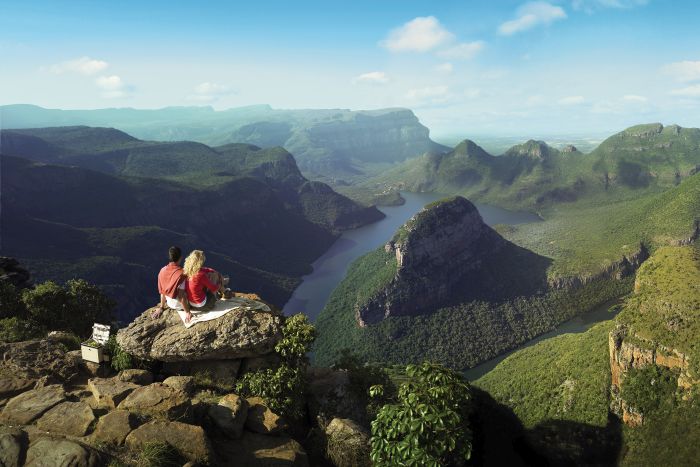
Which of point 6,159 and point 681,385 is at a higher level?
point 6,159

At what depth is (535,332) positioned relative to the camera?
110062 mm

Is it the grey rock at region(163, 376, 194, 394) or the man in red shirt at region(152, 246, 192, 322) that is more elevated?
the man in red shirt at region(152, 246, 192, 322)

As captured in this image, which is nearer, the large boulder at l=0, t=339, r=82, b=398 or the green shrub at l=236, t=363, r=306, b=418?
the large boulder at l=0, t=339, r=82, b=398

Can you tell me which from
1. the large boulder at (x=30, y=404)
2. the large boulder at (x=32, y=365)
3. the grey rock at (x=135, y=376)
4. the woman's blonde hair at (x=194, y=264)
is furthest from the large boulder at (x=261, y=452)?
the large boulder at (x=32, y=365)

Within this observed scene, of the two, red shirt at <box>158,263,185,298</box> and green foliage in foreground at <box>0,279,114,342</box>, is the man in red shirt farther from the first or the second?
green foliage in foreground at <box>0,279,114,342</box>

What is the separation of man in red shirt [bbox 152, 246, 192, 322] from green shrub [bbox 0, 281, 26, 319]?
89.2ft

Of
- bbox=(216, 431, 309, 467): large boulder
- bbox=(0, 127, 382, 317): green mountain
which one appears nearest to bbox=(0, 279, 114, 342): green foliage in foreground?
bbox=(216, 431, 309, 467): large boulder

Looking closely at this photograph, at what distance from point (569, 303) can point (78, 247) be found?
142 meters

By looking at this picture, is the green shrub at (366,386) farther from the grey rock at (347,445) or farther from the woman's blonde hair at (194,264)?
the woman's blonde hair at (194,264)

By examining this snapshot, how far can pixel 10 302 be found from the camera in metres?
35.8

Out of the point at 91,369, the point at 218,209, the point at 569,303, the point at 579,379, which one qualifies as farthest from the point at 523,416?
the point at 218,209

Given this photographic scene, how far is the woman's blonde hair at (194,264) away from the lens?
671 inches

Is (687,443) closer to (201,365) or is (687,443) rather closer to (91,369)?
(201,365)

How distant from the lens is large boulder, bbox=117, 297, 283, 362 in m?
18.1
